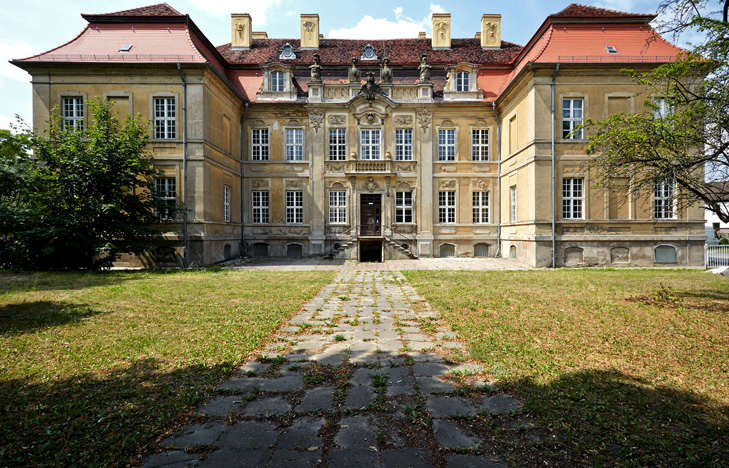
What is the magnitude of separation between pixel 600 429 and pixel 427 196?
66.8 ft

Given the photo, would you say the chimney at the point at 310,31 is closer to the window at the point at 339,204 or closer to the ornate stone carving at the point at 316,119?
the ornate stone carving at the point at 316,119

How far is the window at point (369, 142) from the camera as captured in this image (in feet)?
75.0

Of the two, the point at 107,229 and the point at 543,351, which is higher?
the point at 107,229

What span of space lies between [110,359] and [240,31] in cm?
2714

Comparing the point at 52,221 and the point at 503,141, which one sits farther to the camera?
the point at 503,141

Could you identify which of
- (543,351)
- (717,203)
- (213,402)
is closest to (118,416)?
(213,402)

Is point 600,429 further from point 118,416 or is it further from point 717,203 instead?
point 717,203

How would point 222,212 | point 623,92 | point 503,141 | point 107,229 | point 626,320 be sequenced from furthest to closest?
1. point 503,141
2. point 222,212
3. point 623,92
4. point 107,229
5. point 626,320

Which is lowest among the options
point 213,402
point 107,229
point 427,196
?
point 213,402

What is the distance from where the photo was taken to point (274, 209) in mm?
22953

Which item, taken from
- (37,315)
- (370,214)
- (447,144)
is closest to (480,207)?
(447,144)

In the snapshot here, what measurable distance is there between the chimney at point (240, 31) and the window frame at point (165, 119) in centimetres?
1029

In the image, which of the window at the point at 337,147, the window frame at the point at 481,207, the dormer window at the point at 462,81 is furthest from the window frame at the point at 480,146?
the window at the point at 337,147

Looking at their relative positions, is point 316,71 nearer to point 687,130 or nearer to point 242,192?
point 242,192
